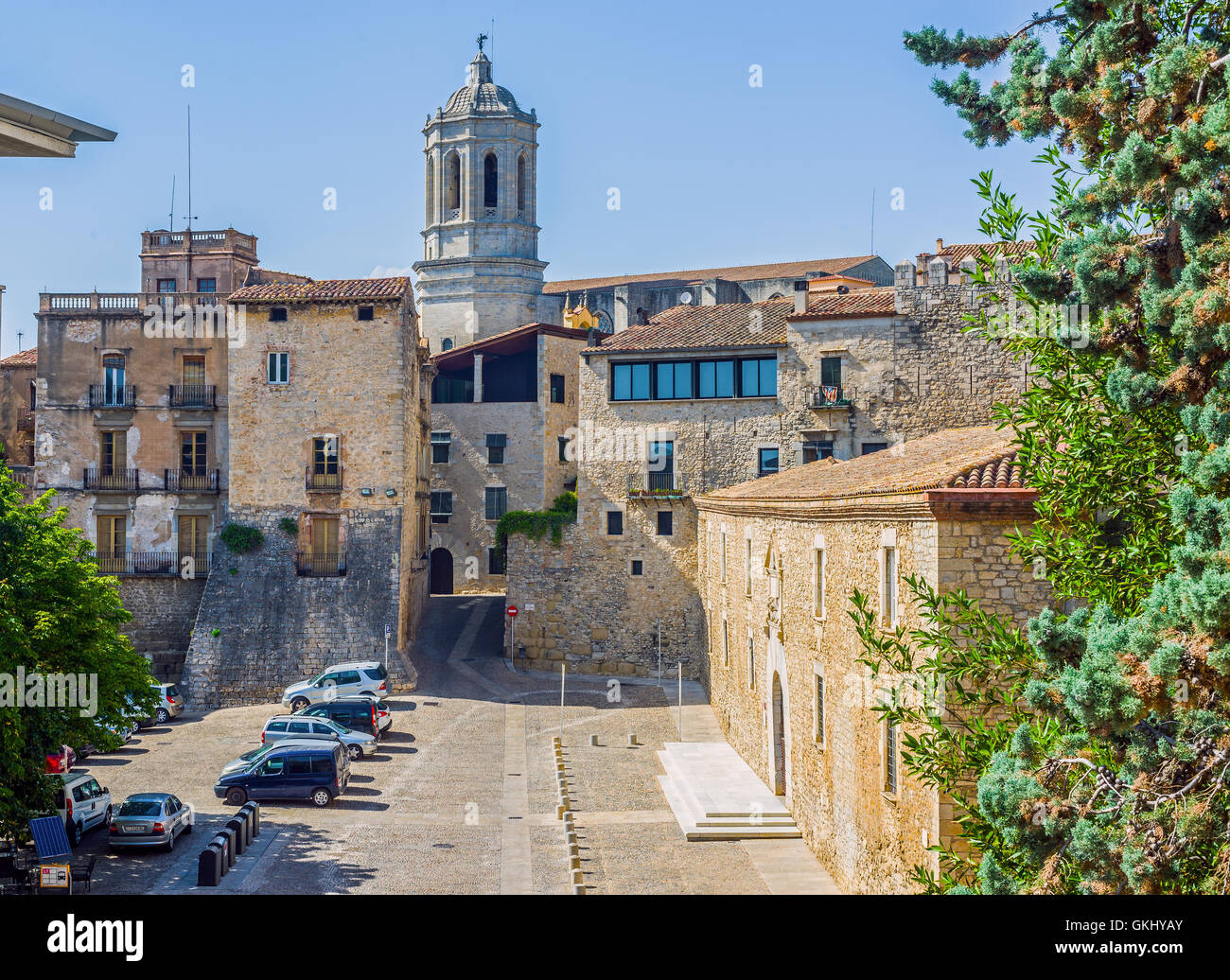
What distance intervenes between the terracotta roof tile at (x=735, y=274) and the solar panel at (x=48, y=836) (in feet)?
184

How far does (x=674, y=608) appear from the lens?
4472cm

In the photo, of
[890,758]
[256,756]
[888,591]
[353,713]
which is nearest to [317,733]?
[353,713]

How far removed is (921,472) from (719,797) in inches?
447

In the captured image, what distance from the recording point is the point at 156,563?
4619cm

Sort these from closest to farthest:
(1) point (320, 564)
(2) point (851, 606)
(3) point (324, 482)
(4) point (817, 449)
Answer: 1. (2) point (851, 606)
2. (1) point (320, 564)
3. (3) point (324, 482)
4. (4) point (817, 449)

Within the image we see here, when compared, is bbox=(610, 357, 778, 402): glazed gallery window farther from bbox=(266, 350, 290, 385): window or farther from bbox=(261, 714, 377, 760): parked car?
bbox=(261, 714, 377, 760): parked car

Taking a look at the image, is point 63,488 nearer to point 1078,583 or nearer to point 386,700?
point 386,700

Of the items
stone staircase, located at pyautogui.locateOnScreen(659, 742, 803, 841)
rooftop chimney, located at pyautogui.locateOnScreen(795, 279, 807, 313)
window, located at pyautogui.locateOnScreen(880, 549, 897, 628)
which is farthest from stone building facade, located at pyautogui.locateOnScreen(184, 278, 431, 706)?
window, located at pyautogui.locateOnScreen(880, 549, 897, 628)

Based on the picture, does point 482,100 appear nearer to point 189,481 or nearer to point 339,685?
point 189,481

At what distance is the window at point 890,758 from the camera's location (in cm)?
1672

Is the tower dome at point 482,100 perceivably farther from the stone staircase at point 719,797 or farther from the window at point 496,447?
the stone staircase at point 719,797

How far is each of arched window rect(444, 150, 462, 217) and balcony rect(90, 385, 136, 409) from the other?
3546cm

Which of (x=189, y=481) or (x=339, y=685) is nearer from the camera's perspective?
(x=339, y=685)

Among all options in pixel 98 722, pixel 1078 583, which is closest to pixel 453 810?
pixel 98 722
